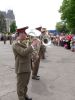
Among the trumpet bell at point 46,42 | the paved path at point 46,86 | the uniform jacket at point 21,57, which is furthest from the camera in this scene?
the trumpet bell at point 46,42

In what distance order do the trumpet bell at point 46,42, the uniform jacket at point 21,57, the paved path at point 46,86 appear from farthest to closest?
1. the trumpet bell at point 46,42
2. the paved path at point 46,86
3. the uniform jacket at point 21,57

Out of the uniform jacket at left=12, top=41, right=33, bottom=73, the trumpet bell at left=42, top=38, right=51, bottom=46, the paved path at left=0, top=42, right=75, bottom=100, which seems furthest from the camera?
the trumpet bell at left=42, top=38, right=51, bottom=46

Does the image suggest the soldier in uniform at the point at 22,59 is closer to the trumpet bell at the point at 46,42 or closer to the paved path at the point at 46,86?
the paved path at the point at 46,86

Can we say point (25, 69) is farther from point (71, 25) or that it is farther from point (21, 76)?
point (71, 25)

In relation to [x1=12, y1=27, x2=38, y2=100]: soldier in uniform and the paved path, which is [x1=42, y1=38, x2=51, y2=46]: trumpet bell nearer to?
the paved path

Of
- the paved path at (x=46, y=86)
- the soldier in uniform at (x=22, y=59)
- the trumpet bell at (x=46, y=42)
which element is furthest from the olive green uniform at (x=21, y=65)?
the trumpet bell at (x=46, y=42)

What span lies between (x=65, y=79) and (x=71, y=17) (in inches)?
1641

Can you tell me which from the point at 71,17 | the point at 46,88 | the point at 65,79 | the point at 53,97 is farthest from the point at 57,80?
the point at 71,17

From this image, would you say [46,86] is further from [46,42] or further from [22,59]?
[22,59]

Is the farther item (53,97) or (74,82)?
(74,82)

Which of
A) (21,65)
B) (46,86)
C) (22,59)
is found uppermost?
(22,59)

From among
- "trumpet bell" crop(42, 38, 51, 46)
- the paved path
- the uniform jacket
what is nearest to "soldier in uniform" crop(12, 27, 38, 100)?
the uniform jacket

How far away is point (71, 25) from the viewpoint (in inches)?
2136

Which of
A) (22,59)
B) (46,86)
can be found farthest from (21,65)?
(46,86)
